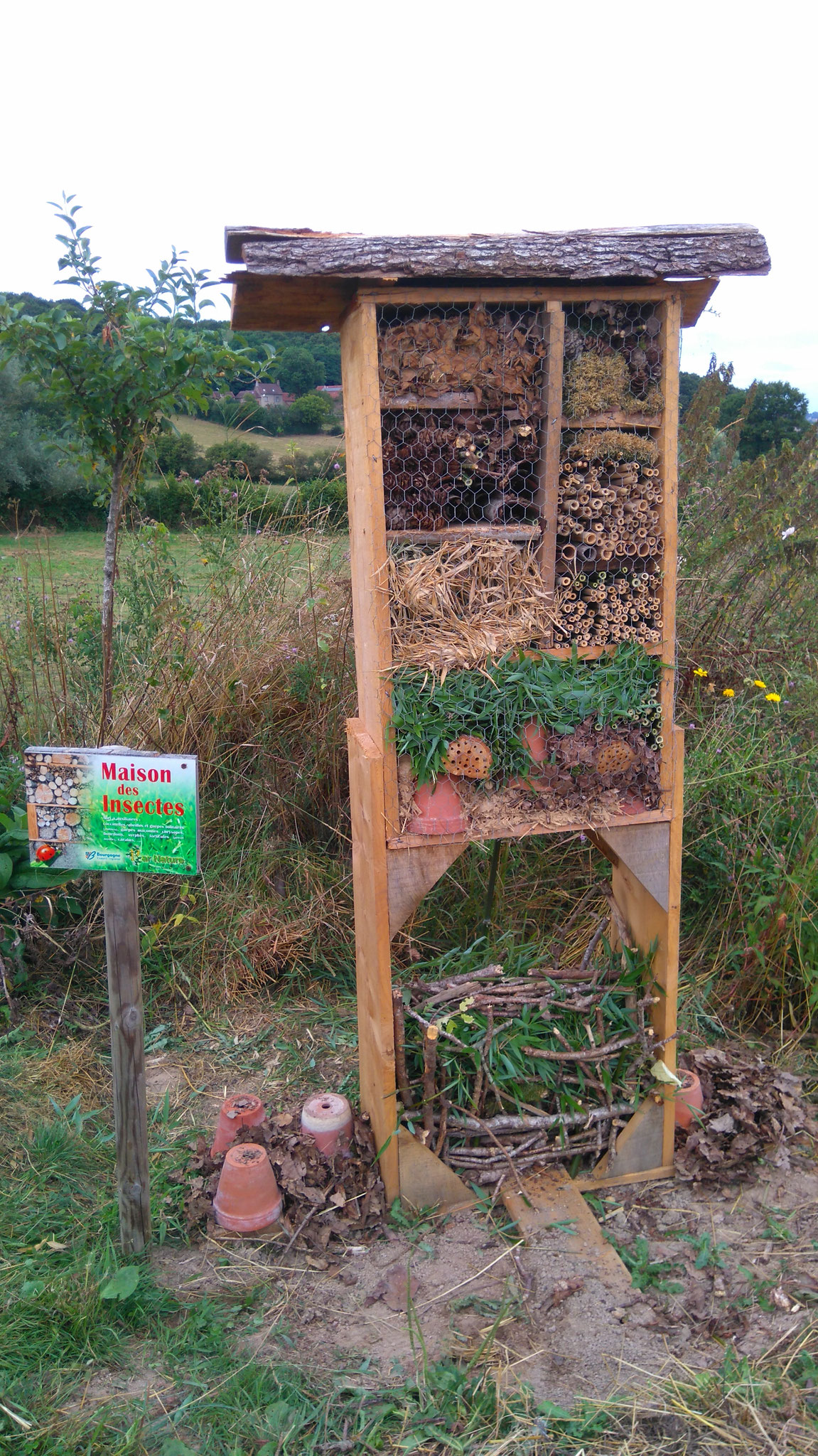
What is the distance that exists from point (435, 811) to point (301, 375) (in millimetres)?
5725

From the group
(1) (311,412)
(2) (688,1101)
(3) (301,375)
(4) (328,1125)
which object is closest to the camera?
(4) (328,1125)

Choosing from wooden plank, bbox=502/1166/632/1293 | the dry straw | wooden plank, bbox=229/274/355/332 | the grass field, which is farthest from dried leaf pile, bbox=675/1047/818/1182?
the grass field

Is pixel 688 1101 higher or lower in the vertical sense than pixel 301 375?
lower

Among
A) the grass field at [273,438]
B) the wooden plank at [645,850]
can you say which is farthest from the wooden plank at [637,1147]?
the grass field at [273,438]

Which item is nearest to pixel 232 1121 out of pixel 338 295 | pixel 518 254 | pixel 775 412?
pixel 338 295

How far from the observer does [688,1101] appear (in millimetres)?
3312

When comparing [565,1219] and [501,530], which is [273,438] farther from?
[565,1219]

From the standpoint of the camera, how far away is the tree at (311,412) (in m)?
7.16

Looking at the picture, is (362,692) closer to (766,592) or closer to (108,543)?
(108,543)

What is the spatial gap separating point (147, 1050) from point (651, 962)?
2198 millimetres

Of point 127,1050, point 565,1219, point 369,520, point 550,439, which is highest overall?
point 550,439

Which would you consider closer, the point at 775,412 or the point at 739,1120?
the point at 739,1120

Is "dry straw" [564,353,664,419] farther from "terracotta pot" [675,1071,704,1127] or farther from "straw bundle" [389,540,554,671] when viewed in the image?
"terracotta pot" [675,1071,704,1127]

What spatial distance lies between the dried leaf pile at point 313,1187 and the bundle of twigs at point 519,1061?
0.23 metres
